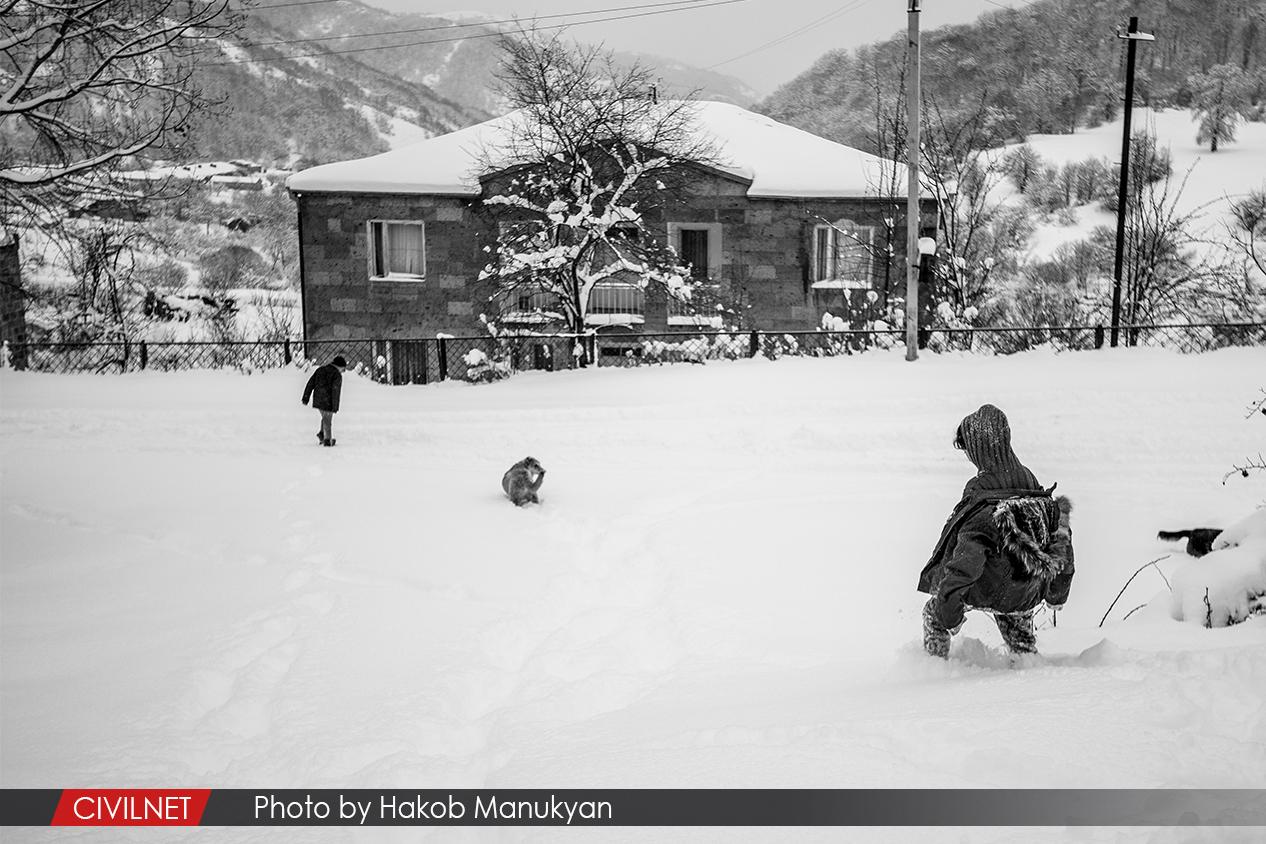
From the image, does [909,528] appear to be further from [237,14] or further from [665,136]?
[665,136]

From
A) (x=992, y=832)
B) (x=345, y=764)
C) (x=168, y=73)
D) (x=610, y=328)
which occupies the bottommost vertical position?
(x=345, y=764)

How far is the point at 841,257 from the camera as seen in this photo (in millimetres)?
23188

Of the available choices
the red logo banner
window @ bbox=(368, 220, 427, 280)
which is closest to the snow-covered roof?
window @ bbox=(368, 220, 427, 280)

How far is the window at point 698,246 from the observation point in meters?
22.8

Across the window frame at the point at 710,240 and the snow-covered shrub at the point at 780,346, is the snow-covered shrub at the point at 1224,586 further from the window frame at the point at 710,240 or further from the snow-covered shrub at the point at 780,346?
the window frame at the point at 710,240

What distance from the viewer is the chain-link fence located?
18.5m

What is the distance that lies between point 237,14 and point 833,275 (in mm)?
16302

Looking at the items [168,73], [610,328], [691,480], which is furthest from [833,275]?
[168,73]

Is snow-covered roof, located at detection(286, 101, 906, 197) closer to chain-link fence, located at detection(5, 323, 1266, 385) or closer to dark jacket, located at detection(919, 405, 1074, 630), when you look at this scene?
chain-link fence, located at detection(5, 323, 1266, 385)

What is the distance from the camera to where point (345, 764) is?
447 cm

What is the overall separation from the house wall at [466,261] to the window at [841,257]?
26 cm

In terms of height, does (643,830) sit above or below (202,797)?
above

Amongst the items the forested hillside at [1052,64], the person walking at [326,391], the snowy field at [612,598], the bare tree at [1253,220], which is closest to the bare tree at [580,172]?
the snowy field at [612,598]

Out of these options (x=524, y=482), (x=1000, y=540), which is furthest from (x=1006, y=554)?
(x=524, y=482)
